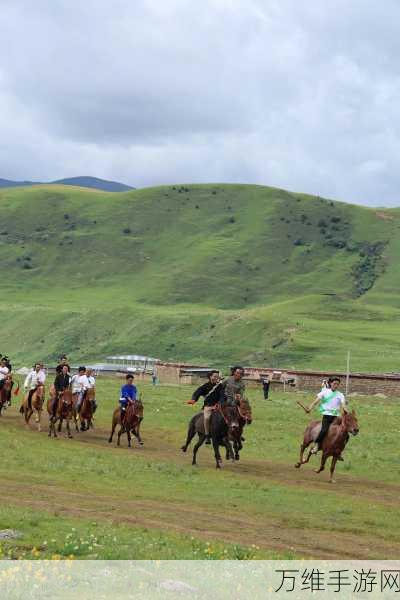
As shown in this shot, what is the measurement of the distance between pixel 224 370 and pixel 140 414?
71842 millimetres

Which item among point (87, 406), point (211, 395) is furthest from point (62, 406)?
point (211, 395)

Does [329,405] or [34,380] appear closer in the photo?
[329,405]

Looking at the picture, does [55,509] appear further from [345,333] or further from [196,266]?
[196,266]

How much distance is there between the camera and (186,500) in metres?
21.4

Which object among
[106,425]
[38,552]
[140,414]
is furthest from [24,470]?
[106,425]

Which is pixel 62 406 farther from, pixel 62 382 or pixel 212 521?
pixel 212 521

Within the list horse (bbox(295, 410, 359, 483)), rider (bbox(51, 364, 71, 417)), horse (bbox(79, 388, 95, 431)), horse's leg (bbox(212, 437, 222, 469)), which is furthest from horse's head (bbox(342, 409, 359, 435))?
horse (bbox(79, 388, 95, 431))

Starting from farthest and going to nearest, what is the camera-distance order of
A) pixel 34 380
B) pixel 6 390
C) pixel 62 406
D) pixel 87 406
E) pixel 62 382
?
pixel 6 390
pixel 87 406
pixel 34 380
pixel 62 382
pixel 62 406

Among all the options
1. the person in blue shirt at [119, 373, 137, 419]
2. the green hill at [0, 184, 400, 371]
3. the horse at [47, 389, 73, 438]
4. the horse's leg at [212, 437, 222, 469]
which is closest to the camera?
the horse's leg at [212, 437, 222, 469]

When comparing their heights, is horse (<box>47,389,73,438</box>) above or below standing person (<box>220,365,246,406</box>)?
below

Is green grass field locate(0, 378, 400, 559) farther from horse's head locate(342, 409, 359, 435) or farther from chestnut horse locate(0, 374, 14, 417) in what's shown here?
horse's head locate(342, 409, 359, 435)

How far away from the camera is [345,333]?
120938 mm

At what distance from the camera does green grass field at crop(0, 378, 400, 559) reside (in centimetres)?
1492

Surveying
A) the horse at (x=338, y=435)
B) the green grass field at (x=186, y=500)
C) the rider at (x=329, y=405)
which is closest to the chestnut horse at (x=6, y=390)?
the green grass field at (x=186, y=500)
